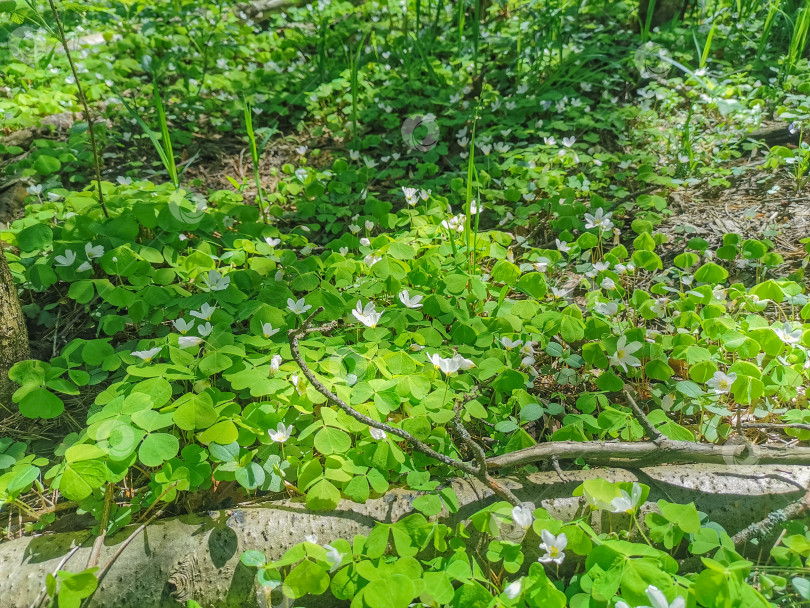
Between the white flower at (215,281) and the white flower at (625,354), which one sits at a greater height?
the white flower at (215,281)

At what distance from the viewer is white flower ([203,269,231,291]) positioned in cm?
228

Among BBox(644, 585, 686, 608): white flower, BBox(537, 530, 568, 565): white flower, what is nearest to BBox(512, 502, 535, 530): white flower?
BBox(537, 530, 568, 565): white flower

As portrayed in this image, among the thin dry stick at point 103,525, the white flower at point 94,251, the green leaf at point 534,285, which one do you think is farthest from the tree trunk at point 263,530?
the white flower at point 94,251

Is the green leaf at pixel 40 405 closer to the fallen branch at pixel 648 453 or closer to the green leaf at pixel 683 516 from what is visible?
the fallen branch at pixel 648 453

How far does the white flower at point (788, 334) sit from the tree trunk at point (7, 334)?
2884 mm

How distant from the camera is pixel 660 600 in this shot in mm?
1154

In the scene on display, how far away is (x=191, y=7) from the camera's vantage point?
17.8 ft

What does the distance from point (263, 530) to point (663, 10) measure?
552 centimetres

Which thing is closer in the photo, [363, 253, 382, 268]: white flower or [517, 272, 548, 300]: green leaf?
[517, 272, 548, 300]: green leaf

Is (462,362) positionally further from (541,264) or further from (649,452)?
(541,264)

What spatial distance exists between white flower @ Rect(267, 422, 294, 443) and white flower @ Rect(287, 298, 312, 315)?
23.2 inches

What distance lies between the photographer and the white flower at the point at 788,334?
190 centimetres

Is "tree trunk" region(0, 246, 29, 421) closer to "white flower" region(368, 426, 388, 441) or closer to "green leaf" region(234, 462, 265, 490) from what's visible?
"green leaf" region(234, 462, 265, 490)

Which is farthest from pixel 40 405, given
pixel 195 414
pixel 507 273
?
pixel 507 273
